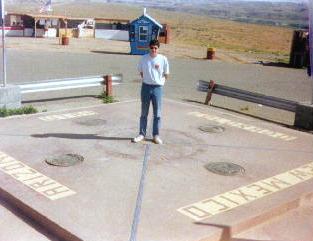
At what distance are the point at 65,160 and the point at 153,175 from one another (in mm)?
1651

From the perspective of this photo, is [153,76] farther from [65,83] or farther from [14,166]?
[65,83]

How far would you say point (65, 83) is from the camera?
45.6 ft

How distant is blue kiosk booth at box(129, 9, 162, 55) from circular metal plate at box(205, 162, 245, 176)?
22139mm

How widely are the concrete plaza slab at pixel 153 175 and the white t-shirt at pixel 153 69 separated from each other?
130 cm

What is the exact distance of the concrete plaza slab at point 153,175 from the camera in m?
6.04

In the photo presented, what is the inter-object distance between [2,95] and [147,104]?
4.57 meters

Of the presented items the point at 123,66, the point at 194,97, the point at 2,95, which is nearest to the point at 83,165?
the point at 2,95

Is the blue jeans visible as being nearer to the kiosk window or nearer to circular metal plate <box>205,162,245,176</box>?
circular metal plate <box>205,162,245,176</box>

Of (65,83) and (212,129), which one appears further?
(65,83)

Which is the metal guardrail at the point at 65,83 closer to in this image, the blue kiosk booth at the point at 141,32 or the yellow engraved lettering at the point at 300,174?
the yellow engraved lettering at the point at 300,174

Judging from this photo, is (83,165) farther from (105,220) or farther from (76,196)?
(105,220)

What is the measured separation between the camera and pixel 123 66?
2367 cm

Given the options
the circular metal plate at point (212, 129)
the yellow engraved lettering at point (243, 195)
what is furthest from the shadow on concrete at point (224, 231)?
the circular metal plate at point (212, 129)

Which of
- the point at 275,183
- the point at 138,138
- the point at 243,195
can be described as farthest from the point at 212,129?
the point at 243,195
